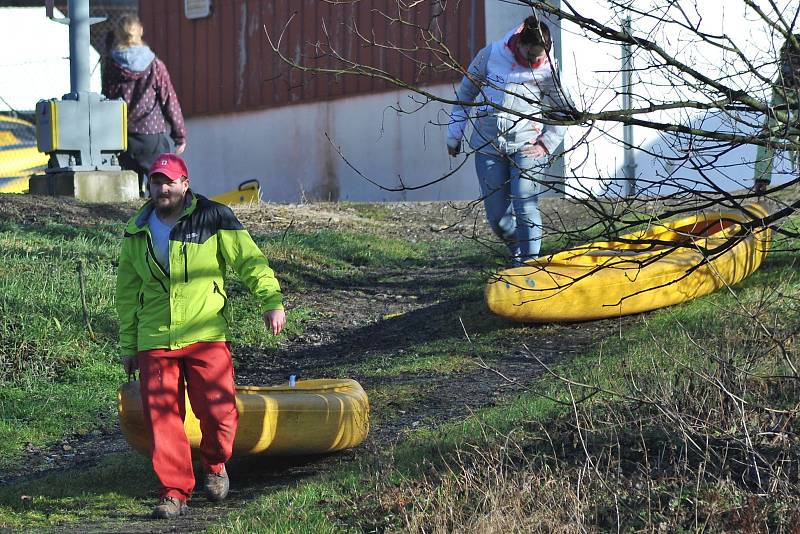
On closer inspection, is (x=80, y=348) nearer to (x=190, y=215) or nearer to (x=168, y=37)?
(x=190, y=215)

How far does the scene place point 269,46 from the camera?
Result: 18.7 m

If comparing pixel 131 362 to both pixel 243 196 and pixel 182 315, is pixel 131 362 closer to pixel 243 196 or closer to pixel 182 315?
pixel 182 315

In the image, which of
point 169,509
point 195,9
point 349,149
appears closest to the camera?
point 169,509

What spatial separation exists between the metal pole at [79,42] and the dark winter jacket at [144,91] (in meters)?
Result: 0.27

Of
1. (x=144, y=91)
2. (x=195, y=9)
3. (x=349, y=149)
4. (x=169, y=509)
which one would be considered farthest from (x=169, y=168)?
(x=195, y=9)

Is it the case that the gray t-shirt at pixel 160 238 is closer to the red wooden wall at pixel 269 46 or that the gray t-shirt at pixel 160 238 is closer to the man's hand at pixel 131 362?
the man's hand at pixel 131 362

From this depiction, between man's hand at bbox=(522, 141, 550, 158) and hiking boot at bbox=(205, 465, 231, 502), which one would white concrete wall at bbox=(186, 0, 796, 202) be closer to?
man's hand at bbox=(522, 141, 550, 158)

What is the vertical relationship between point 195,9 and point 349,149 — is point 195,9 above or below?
above

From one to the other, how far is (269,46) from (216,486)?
13751 mm

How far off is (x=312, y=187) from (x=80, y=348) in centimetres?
937

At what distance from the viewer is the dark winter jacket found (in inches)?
487

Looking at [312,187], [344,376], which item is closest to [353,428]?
[344,376]

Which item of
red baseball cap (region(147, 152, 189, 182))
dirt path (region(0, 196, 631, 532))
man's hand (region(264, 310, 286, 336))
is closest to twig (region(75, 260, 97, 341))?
dirt path (region(0, 196, 631, 532))

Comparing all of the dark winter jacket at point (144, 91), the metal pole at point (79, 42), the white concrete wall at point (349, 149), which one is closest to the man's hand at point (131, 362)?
the dark winter jacket at point (144, 91)
